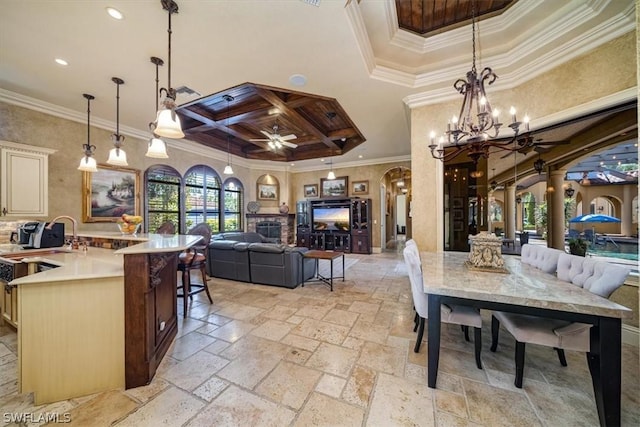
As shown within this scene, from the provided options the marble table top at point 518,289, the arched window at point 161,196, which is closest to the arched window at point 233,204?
the arched window at point 161,196

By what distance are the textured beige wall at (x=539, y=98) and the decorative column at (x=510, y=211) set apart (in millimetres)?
1597

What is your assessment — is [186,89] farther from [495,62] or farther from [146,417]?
[495,62]

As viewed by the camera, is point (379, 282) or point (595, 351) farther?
point (379, 282)

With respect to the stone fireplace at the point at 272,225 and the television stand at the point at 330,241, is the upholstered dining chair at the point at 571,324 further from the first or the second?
the stone fireplace at the point at 272,225

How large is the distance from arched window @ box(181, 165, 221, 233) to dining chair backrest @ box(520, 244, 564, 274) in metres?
6.99

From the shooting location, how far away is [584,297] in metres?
1.50

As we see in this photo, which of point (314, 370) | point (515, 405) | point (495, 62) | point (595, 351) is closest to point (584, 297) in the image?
point (595, 351)

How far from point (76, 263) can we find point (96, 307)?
680 mm

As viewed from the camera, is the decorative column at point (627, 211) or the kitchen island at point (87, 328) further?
the decorative column at point (627, 211)

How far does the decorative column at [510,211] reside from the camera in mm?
3961

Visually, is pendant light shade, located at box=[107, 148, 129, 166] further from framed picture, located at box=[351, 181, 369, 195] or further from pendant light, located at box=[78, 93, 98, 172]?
framed picture, located at box=[351, 181, 369, 195]

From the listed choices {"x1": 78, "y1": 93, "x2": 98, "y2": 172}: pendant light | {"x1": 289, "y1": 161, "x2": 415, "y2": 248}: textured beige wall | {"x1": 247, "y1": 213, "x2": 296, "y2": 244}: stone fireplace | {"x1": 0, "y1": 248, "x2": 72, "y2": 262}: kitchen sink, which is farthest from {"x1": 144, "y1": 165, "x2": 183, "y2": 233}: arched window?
A: {"x1": 289, "y1": 161, "x2": 415, "y2": 248}: textured beige wall

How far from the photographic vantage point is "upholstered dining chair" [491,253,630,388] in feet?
5.18

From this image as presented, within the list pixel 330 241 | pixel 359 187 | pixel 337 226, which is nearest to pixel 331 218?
pixel 337 226
